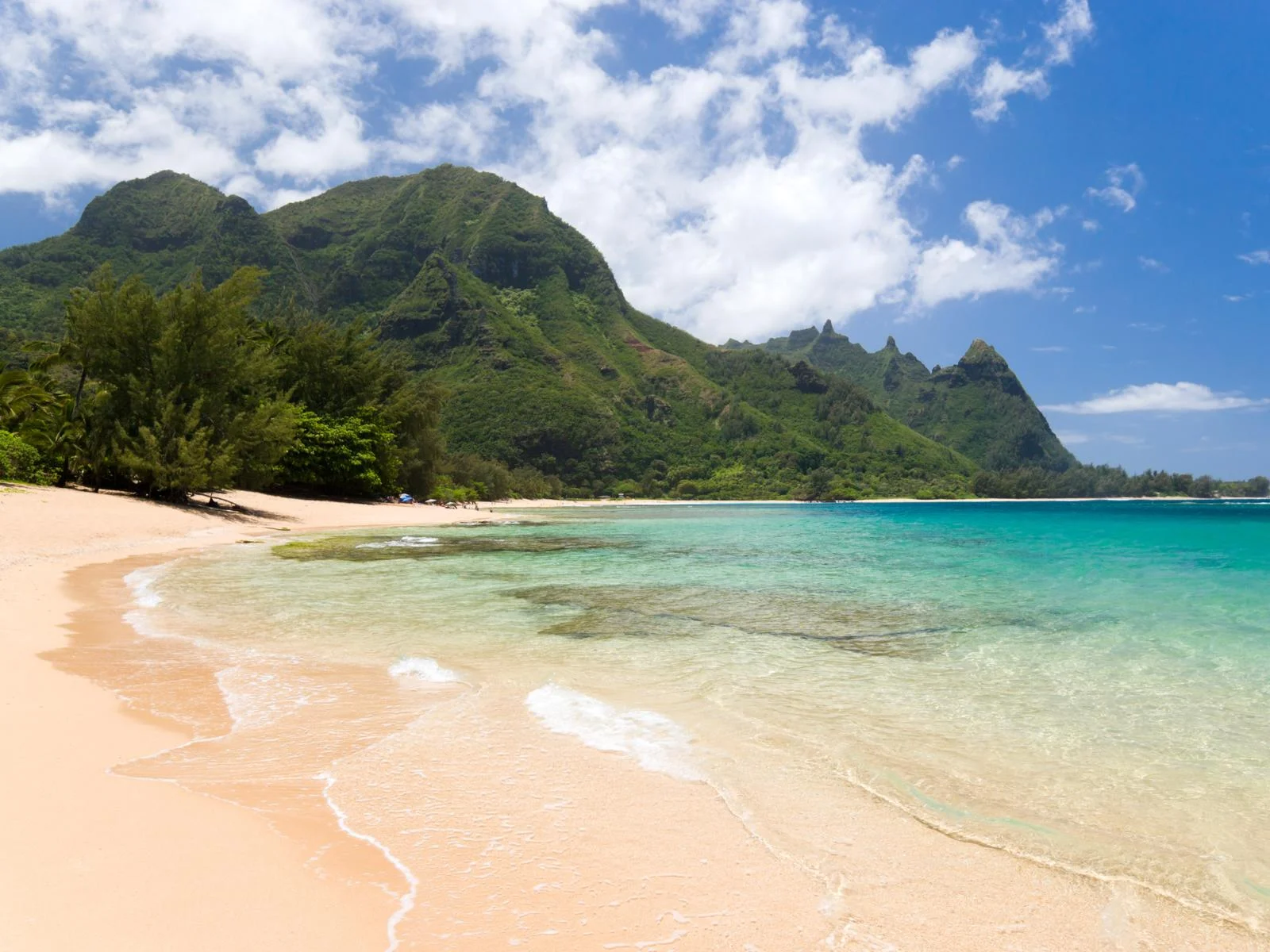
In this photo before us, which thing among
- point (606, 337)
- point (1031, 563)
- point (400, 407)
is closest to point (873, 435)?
point (606, 337)

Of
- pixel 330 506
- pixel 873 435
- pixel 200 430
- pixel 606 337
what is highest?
pixel 606 337

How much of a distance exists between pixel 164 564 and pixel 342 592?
286 inches

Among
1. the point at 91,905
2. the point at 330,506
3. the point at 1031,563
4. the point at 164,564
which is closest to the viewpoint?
the point at 91,905

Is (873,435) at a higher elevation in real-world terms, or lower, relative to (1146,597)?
higher

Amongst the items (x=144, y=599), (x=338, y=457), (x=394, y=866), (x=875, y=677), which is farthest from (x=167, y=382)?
(x=394, y=866)

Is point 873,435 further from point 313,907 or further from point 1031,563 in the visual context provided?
point 313,907

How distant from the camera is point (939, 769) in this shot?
216 inches

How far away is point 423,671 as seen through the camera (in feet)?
26.3

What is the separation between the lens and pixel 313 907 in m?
3.24

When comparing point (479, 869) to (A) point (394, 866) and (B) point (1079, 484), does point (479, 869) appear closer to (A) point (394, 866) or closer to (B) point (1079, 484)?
(A) point (394, 866)

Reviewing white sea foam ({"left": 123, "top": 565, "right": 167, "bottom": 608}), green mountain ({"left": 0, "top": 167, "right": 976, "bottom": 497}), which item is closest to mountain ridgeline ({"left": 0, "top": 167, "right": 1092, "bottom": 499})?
green mountain ({"left": 0, "top": 167, "right": 976, "bottom": 497})

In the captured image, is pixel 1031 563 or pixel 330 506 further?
pixel 330 506

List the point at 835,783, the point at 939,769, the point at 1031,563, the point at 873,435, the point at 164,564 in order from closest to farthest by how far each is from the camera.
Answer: the point at 835,783 → the point at 939,769 → the point at 164,564 → the point at 1031,563 → the point at 873,435

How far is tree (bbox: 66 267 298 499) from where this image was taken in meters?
30.7
